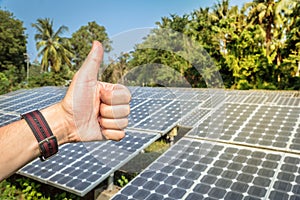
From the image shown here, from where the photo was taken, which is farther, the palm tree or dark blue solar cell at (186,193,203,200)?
the palm tree

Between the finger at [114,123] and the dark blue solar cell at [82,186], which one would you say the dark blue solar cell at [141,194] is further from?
the finger at [114,123]

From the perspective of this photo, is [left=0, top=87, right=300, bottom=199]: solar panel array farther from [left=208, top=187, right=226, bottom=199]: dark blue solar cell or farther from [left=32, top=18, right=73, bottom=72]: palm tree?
[left=32, top=18, right=73, bottom=72]: palm tree

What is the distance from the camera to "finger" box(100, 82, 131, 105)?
159cm

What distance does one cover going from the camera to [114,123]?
1.80m

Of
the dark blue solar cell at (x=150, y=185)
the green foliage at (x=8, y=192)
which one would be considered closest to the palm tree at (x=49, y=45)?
the green foliage at (x=8, y=192)

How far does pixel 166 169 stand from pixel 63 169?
5.81 ft

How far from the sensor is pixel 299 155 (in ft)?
14.5

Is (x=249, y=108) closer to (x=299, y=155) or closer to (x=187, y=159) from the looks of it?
(x=299, y=155)

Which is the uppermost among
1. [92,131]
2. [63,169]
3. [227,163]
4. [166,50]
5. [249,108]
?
[166,50]

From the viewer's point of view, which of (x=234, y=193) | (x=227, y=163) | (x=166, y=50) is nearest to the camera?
(x=166, y=50)

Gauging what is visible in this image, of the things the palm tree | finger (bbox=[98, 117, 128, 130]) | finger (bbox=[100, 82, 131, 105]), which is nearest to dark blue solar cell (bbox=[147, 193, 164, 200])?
finger (bbox=[98, 117, 128, 130])

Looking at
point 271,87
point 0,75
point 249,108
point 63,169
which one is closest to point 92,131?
point 63,169

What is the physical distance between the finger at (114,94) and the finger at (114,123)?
0.11 m

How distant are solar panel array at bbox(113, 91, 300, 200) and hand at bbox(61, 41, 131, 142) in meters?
1.00
